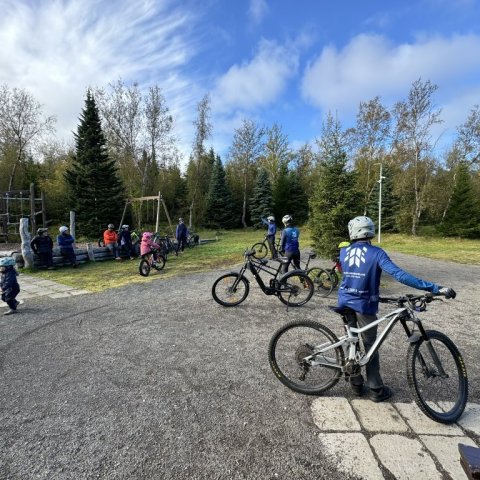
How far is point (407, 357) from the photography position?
106 inches

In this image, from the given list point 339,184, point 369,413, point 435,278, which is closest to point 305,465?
point 369,413

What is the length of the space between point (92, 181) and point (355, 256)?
76.5ft

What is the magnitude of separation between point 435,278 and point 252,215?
2618 centimetres

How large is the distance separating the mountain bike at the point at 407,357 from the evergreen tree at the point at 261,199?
101 feet

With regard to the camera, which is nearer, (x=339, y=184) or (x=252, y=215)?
(x=339, y=184)

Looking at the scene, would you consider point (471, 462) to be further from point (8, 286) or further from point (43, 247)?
point (43, 247)

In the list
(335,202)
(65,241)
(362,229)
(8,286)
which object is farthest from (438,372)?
(65,241)

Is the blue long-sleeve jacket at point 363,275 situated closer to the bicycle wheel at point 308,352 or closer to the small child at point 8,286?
the bicycle wheel at point 308,352

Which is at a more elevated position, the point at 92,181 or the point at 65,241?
the point at 92,181

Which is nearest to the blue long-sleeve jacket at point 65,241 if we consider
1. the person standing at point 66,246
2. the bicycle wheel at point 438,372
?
the person standing at point 66,246

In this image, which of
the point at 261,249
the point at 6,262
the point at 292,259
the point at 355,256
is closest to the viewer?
the point at 355,256

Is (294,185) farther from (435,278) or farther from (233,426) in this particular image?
(233,426)

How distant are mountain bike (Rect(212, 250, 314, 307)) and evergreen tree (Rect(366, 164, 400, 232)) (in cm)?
2436

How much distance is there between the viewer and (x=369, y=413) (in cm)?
279
